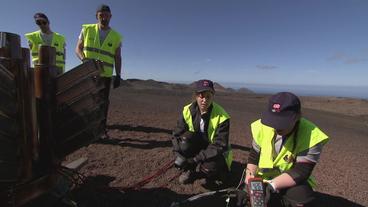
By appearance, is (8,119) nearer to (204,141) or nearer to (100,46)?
(204,141)

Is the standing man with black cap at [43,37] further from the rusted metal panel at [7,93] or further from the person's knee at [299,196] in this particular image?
the person's knee at [299,196]

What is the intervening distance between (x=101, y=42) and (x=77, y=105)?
2670 millimetres

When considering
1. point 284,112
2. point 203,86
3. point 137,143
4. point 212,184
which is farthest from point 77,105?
point 137,143

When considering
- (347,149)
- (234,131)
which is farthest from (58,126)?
(347,149)

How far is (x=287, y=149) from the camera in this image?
2.66 m

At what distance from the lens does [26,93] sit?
203cm

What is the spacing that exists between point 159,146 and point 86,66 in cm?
297

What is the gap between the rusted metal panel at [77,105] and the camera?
239 cm

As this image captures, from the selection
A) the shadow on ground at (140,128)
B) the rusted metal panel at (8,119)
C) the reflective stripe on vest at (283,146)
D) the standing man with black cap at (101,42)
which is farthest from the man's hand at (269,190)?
the shadow on ground at (140,128)

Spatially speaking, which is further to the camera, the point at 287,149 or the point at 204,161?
the point at 204,161

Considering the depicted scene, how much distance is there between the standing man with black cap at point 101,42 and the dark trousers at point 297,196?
123 inches

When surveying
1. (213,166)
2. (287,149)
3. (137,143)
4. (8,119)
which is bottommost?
(137,143)

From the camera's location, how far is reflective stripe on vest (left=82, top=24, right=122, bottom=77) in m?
4.82

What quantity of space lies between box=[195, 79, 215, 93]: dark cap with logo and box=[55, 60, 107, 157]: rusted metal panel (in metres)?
1.23
